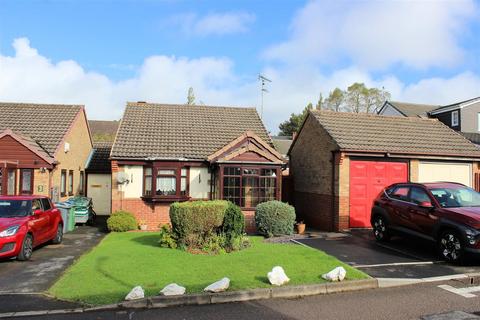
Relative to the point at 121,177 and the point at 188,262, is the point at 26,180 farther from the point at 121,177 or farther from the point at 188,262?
the point at 188,262

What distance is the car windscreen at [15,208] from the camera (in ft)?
34.1

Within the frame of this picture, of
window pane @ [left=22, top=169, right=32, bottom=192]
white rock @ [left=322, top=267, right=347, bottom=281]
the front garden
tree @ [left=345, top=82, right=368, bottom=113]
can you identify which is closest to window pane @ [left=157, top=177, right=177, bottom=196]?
the front garden

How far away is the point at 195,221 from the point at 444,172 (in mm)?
10740

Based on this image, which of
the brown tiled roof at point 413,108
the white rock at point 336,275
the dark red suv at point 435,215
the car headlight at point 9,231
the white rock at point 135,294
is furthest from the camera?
the brown tiled roof at point 413,108

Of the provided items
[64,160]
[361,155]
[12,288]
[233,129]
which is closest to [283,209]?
[361,155]

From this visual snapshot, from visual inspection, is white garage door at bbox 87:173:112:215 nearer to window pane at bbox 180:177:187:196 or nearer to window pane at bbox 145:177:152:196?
→ window pane at bbox 145:177:152:196

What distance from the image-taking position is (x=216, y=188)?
15742mm

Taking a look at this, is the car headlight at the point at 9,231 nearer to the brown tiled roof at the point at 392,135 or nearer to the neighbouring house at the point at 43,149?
the neighbouring house at the point at 43,149

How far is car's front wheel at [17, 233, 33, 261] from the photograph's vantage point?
9623 mm

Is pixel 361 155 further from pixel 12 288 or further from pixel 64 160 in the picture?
pixel 64 160

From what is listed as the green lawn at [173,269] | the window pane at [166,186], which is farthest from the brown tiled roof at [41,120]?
the green lawn at [173,269]

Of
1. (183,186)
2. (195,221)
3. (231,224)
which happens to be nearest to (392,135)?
(183,186)

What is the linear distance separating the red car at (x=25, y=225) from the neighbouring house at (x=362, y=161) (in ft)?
31.2

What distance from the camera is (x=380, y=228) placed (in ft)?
38.3
